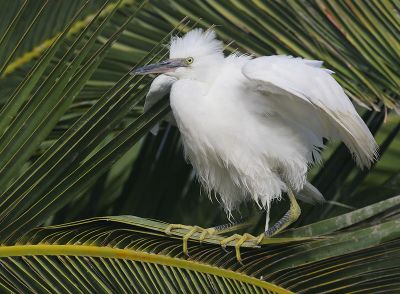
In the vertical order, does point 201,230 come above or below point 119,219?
below

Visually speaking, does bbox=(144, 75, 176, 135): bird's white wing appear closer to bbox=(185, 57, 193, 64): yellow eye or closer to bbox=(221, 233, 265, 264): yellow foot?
bbox=(185, 57, 193, 64): yellow eye

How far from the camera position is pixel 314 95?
2.73 m

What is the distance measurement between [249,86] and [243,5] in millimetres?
319

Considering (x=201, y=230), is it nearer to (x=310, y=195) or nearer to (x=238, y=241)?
(x=238, y=241)

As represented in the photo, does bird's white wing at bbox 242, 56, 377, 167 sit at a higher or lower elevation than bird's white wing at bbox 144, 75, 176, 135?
lower

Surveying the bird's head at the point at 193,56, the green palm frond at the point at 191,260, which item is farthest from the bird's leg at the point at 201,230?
the bird's head at the point at 193,56

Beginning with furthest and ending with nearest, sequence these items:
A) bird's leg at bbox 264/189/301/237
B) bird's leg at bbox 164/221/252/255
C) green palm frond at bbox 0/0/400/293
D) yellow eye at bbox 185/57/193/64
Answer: yellow eye at bbox 185/57/193/64, bird's leg at bbox 264/189/301/237, bird's leg at bbox 164/221/252/255, green palm frond at bbox 0/0/400/293

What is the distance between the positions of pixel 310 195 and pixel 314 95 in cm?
71

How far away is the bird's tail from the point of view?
3.24m

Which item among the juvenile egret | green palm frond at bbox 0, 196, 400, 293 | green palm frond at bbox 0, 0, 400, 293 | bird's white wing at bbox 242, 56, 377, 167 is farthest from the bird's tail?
green palm frond at bbox 0, 196, 400, 293

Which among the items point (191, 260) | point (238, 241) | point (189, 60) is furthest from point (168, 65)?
point (191, 260)

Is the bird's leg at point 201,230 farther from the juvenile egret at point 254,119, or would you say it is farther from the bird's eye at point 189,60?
the bird's eye at point 189,60

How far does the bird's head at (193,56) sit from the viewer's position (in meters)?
3.32

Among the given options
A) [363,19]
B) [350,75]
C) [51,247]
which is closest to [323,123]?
[350,75]
